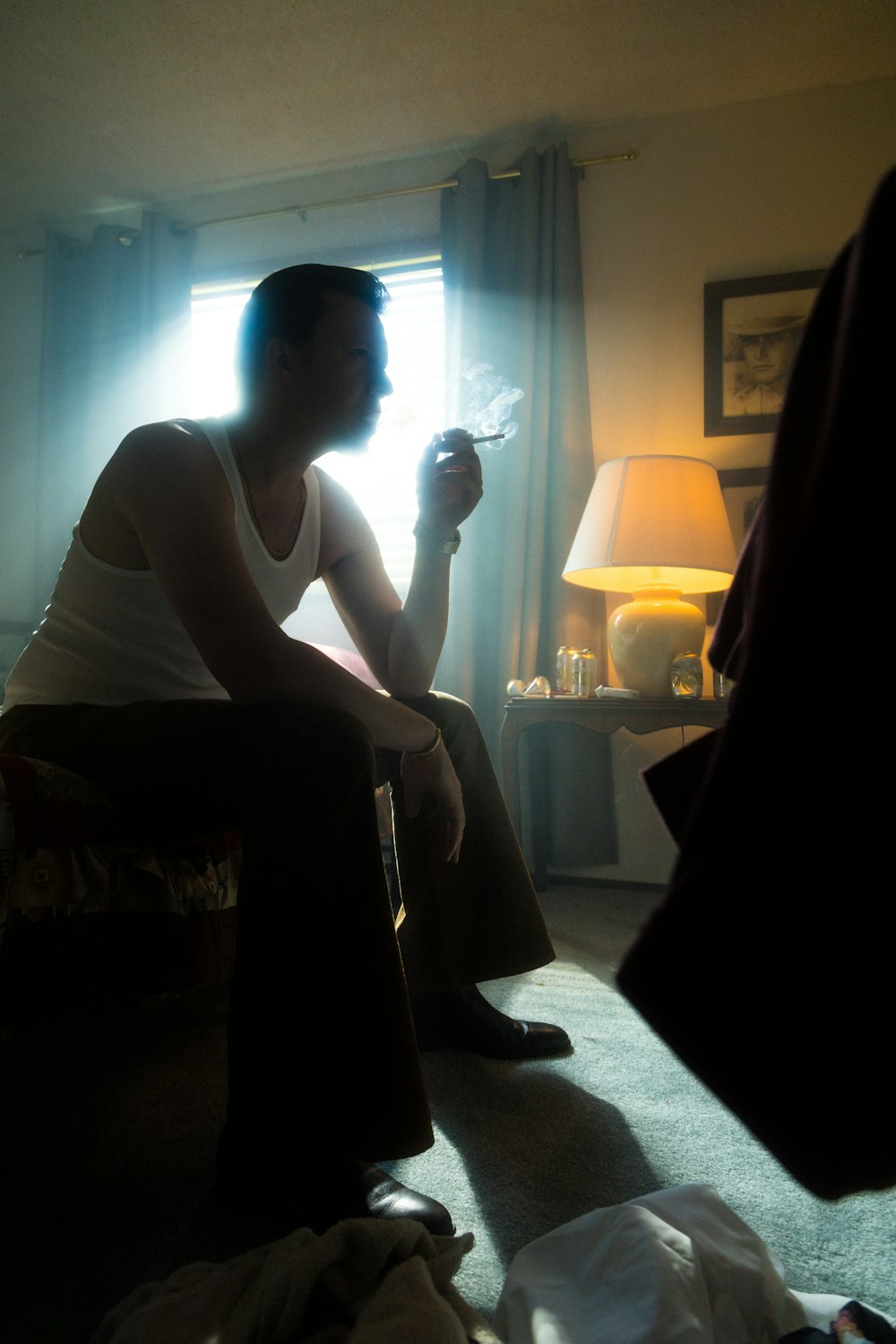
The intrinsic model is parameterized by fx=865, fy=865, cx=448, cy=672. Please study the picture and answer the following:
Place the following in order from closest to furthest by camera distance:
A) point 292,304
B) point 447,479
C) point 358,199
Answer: point 292,304 → point 447,479 → point 358,199

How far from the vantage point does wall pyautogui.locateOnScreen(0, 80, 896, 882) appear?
8.87 feet

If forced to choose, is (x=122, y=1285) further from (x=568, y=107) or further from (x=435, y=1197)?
(x=568, y=107)

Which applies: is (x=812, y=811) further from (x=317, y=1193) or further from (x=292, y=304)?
(x=292, y=304)

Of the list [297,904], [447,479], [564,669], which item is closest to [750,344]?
[564,669]

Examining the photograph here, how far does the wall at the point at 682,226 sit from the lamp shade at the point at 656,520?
48 centimetres

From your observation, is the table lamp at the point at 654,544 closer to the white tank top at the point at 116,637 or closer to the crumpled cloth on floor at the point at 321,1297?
the white tank top at the point at 116,637

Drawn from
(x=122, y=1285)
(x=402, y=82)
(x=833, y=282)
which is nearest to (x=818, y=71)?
(x=402, y=82)

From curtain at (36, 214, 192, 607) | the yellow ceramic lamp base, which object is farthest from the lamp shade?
curtain at (36, 214, 192, 607)

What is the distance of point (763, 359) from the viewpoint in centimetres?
276

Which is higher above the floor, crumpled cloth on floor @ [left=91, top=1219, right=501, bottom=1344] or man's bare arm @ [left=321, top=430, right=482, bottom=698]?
man's bare arm @ [left=321, top=430, right=482, bottom=698]

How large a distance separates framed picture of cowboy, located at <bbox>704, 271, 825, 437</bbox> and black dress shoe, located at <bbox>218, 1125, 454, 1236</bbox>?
8.22ft

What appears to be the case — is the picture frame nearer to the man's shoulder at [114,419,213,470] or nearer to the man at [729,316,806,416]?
the man at [729,316,806,416]

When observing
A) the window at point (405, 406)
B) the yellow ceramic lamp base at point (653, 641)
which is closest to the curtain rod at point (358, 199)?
the window at point (405, 406)

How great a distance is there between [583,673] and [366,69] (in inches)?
77.5
